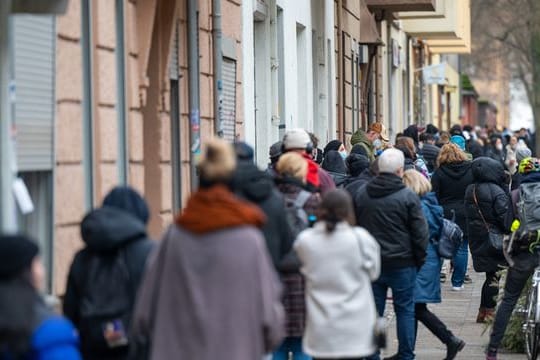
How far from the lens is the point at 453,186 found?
751 inches

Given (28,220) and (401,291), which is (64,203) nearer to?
(28,220)

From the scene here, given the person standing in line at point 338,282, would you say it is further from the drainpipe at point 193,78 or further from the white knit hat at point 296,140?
the drainpipe at point 193,78

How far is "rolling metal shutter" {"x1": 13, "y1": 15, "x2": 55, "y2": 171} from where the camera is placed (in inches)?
361

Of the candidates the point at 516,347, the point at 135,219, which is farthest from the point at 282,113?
the point at 135,219

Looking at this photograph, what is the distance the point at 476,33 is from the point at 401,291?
55.0m

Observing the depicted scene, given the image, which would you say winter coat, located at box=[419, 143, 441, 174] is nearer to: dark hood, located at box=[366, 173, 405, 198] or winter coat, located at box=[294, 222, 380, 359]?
dark hood, located at box=[366, 173, 405, 198]

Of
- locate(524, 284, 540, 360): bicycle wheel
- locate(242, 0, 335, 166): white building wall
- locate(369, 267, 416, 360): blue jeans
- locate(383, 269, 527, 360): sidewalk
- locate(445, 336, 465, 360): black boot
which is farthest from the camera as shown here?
locate(242, 0, 335, 166): white building wall

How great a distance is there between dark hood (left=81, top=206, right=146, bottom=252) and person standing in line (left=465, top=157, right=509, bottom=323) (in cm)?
795

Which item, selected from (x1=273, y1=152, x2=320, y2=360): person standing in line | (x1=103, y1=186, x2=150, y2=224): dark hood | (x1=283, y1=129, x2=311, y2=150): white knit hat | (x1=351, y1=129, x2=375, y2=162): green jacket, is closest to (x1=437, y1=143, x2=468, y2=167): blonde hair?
(x1=351, y1=129, x2=375, y2=162): green jacket

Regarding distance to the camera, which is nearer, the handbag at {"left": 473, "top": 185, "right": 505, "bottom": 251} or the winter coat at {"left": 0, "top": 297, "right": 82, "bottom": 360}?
the winter coat at {"left": 0, "top": 297, "right": 82, "bottom": 360}

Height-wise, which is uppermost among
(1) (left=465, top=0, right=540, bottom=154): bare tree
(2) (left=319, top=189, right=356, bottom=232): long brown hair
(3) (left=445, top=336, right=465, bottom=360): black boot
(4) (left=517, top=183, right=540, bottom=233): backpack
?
(1) (left=465, top=0, right=540, bottom=154): bare tree

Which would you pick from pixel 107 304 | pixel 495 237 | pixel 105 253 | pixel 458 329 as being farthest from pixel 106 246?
pixel 458 329

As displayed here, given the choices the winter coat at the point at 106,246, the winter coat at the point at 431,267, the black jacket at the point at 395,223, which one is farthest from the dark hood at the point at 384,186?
the winter coat at the point at 106,246

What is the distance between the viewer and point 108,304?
25.9 ft
